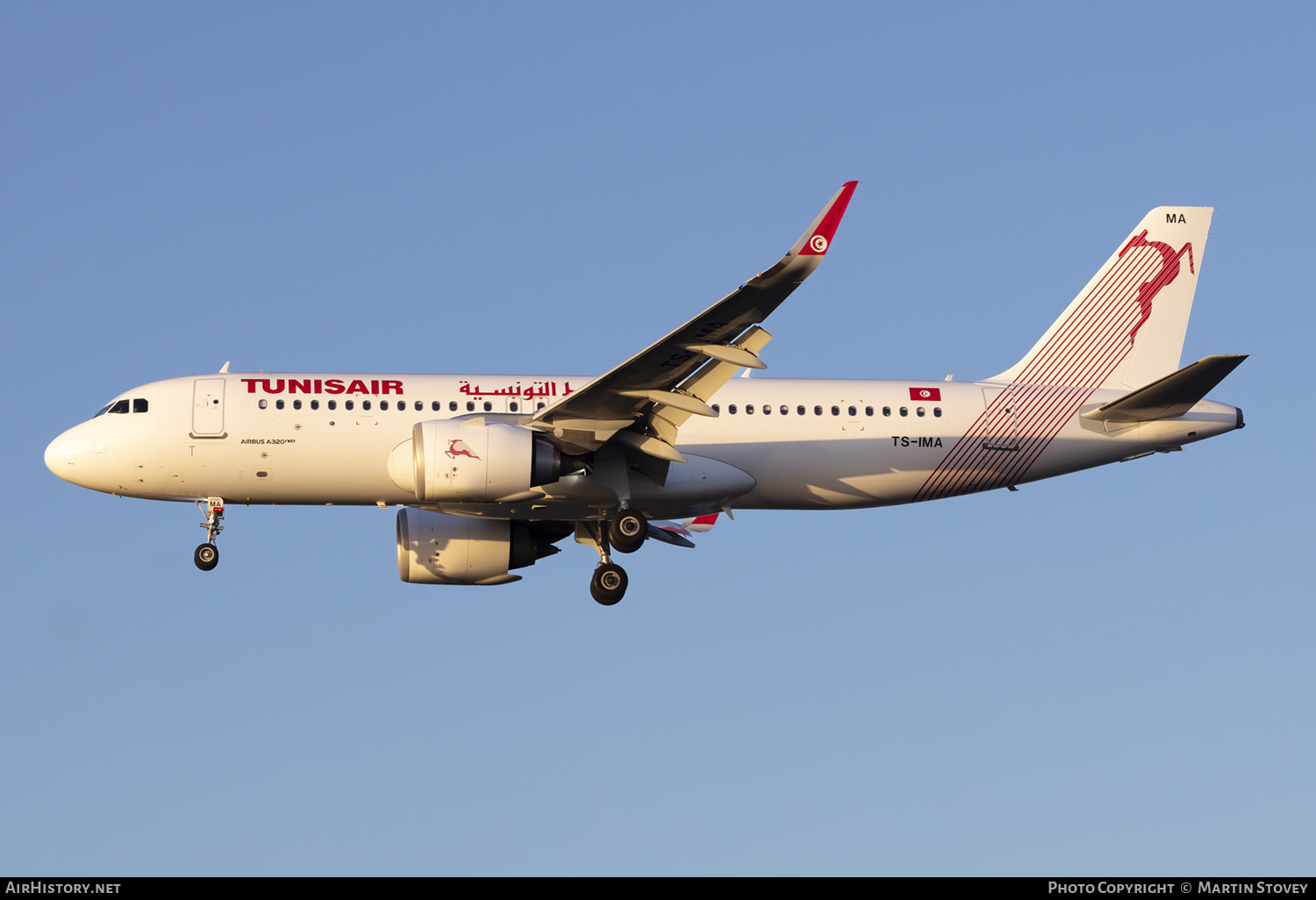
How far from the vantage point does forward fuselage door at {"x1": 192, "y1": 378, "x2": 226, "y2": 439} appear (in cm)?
3419

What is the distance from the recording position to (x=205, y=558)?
3475cm

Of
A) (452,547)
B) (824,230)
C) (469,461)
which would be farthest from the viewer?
(452,547)

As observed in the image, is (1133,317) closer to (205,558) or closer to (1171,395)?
(1171,395)

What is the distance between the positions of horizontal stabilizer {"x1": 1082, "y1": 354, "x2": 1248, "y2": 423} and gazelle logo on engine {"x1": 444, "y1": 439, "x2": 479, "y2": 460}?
14686mm

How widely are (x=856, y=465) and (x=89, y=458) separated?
55.4 ft

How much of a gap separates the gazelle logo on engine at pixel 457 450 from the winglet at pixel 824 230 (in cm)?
836

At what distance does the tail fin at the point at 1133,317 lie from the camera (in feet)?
126

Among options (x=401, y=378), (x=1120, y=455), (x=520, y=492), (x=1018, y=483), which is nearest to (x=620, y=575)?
(x=520, y=492)

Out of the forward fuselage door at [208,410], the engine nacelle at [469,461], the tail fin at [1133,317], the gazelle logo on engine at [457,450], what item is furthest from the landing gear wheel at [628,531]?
the tail fin at [1133,317]

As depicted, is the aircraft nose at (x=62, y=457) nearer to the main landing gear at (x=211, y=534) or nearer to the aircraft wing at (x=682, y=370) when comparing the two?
the main landing gear at (x=211, y=534)

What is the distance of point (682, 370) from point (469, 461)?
4.59 metres

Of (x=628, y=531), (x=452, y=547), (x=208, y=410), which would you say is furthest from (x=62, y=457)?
(x=628, y=531)

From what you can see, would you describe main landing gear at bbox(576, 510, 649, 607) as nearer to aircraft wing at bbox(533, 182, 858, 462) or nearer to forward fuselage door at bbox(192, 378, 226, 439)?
aircraft wing at bbox(533, 182, 858, 462)

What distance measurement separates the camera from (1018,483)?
37.1 m
